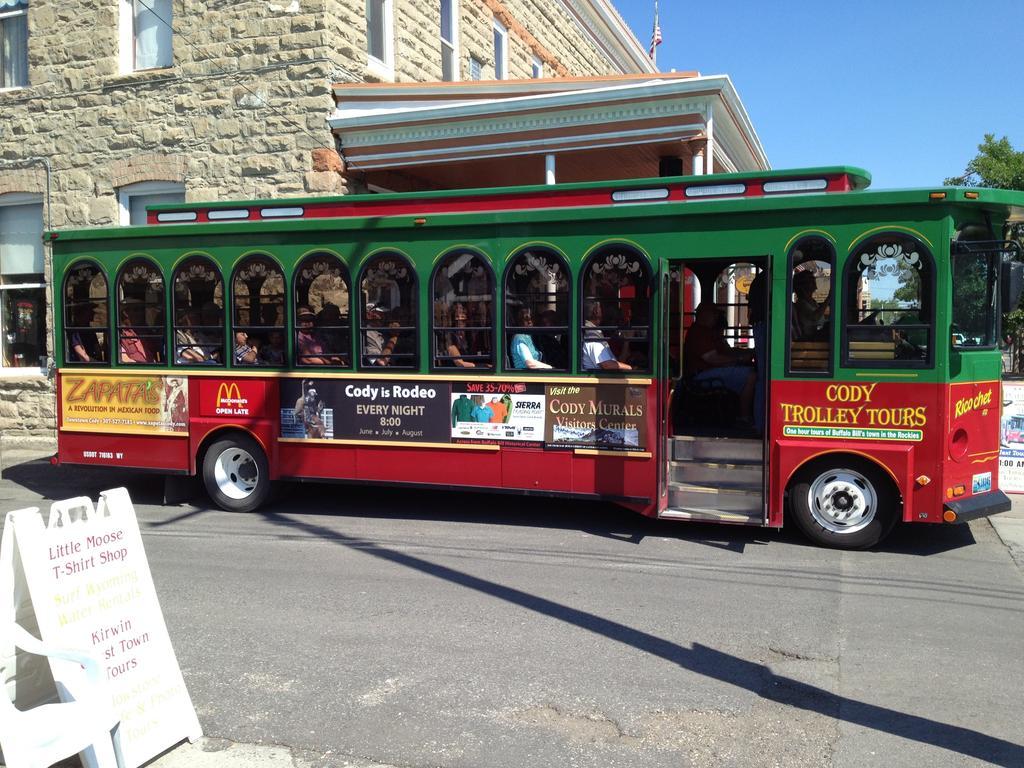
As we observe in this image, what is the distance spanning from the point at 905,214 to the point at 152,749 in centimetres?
631

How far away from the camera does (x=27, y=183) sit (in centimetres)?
1454

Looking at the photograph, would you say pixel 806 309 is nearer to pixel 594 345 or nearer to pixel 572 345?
pixel 594 345

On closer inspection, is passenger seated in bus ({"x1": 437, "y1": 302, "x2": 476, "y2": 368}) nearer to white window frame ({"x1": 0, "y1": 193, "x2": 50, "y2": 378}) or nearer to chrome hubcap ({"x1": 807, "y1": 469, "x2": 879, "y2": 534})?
chrome hubcap ({"x1": 807, "y1": 469, "x2": 879, "y2": 534})

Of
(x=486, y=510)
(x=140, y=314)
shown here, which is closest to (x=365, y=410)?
(x=486, y=510)

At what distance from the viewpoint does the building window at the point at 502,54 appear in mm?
18203

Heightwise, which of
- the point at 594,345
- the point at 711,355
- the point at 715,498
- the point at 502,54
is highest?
the point at 502,54

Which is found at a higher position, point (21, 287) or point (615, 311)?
point (21, 287)

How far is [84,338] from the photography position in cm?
979

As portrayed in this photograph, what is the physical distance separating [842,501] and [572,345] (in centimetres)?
263

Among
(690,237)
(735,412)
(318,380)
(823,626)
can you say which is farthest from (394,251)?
(823,626)

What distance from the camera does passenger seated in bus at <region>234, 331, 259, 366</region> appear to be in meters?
9.12

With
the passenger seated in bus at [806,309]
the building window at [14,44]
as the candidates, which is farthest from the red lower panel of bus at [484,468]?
the building window at [14,44]

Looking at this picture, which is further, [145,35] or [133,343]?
[145,35]

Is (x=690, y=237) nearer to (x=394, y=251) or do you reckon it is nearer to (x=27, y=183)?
(x=394, y=251)
